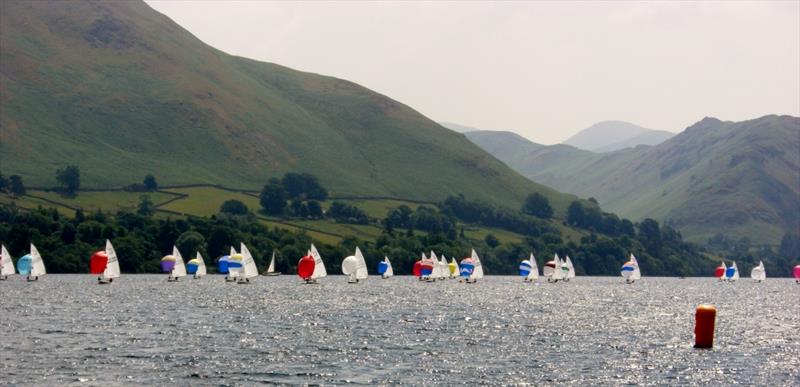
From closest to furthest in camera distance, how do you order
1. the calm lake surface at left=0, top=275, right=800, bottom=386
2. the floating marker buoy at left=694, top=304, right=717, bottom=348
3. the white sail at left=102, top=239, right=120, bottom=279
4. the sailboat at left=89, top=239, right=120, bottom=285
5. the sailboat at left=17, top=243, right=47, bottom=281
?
the calm lake surface at left=0, top=275, right=800, bottom=386, the floating marker buoy at left=694, top=304, right=717, bottom=348, the white sail at left=102, top=239, right=120, bottom=279, the sailboat at left=89, top=239, right=120, bottom=285, the sailboat at left=17, top=243, right=47, bottom=281

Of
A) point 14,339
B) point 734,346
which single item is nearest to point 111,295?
point 14,339

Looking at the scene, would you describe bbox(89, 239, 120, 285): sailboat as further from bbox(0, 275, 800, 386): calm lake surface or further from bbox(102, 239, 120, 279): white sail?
bbox(0, 275, 800, 386): calm lake surface

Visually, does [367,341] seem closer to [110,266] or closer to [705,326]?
[705,326]

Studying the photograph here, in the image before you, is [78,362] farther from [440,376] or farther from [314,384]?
[440,376]

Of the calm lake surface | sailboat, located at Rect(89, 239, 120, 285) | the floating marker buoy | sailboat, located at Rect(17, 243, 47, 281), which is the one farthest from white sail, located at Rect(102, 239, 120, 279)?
the floating marker buoy

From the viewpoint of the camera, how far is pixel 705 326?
314 ft

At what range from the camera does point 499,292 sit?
7717 inches

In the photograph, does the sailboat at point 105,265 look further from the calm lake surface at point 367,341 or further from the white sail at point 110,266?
the calm lake surface at point 367,341

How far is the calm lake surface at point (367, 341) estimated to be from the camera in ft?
243

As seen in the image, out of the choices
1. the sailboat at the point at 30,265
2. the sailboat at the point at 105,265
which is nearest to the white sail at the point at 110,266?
the sailboat at the point at 105,265

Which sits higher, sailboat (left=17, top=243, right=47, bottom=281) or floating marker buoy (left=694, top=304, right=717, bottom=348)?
floating marker buoy (left=694, top=304, right=717, bottom=348)

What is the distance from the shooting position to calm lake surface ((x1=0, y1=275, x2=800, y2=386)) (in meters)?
74.1

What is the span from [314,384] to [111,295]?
3636 inches

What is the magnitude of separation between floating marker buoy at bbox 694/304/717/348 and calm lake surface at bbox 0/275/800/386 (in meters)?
1.06
